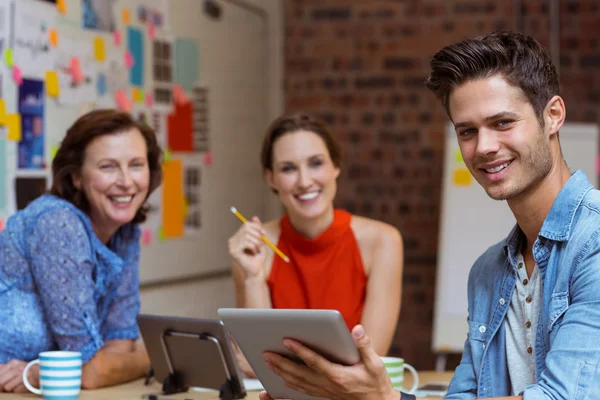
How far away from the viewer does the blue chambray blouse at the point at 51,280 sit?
2.34 meters

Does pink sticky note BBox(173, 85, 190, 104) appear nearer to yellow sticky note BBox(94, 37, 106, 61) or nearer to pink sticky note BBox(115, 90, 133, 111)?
pink sticky note BBox(115, 90, 133, 111)

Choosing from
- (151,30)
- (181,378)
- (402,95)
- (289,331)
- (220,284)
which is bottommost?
(220,284)

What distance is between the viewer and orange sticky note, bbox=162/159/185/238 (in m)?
3.93

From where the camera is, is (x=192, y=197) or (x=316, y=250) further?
(x=192, y=197)

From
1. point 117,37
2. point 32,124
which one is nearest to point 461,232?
point 117,37

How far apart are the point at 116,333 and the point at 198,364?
1.46ft

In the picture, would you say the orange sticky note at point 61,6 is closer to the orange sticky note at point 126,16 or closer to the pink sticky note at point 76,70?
the pink sticky note at point 76,70

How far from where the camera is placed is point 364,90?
16.2 ft

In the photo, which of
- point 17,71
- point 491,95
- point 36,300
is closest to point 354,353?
point 491,95

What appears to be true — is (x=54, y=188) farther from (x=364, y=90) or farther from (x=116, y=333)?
(x=364, y=90)

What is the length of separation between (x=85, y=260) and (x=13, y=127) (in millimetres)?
825

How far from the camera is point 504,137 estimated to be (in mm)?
1558

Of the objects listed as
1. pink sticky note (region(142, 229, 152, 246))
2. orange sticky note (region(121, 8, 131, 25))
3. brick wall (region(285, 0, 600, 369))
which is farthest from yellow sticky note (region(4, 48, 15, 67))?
brick wall (region(285, 0, 600, 369))

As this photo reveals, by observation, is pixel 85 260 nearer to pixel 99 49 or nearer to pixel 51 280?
pixel 51 280
